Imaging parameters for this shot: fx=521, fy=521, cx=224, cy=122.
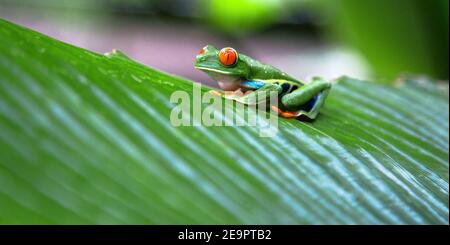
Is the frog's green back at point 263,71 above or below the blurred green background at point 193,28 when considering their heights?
below

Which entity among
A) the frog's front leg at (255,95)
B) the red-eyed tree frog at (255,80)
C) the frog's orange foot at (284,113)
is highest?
the red-eyed tree frog at (255,80)

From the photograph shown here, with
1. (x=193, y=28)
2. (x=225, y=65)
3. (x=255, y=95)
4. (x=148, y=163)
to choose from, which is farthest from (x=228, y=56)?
(x=193, y=28)

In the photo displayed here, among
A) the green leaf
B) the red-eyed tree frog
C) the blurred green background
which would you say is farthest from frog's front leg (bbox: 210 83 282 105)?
the blurred green background

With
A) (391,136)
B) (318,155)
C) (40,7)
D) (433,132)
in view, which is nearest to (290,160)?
(318,155)

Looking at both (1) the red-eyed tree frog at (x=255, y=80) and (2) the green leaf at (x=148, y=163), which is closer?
(2) the green leaf at (x=148, y=163)
